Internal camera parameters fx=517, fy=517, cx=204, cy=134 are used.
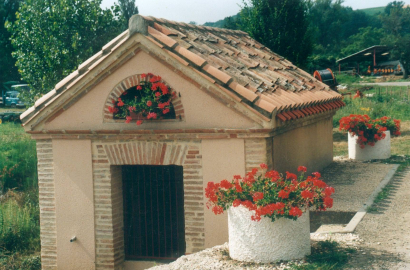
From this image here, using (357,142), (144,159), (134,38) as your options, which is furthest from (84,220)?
(357,142)

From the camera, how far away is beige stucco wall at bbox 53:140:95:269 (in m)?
8.54

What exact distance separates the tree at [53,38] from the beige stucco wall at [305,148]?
843cm

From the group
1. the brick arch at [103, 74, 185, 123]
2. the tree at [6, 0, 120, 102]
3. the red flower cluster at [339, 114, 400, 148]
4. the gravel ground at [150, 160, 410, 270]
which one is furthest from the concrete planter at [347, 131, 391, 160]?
the tree at [6, 0, 120, 102]

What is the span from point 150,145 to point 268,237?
2.97m

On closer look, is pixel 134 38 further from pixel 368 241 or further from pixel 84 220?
pixel 368 241

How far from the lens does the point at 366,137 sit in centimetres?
1347

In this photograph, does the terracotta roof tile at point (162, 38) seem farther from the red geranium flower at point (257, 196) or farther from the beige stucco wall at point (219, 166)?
the red geranium flower at point (257, 196)

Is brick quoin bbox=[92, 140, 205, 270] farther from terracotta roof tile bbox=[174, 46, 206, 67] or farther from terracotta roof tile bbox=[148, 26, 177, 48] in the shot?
terracotta roof tile bbox=[148, 26, 177, 48]

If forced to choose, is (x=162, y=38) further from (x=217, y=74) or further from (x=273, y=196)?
(x=273, y=196)

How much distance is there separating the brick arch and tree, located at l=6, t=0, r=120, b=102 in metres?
8.77

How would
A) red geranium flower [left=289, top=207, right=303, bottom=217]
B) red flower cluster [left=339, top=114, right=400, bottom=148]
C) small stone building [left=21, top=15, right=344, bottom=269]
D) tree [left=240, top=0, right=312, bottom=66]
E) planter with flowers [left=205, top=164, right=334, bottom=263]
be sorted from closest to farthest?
red geranium flower [left=289, top=207, right=303, bottom=217] → planter with flowers [left=205, top=164, right=334, bottom=263] → small stone building [left=21, top=15, right=344, bottom=269] → red flower cluster [left=339, top=114, right=400, bottom=148] → tree [left=240, top=0, right=312, bottom=66]

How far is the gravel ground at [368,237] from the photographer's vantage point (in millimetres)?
5871

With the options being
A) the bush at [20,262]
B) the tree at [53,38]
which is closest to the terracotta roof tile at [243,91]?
the bush at [20,262]

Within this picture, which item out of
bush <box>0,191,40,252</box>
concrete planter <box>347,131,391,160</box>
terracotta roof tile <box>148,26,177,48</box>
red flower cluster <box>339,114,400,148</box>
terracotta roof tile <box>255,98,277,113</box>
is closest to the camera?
terracotta roof tile <box>255,98,277,113</box>
